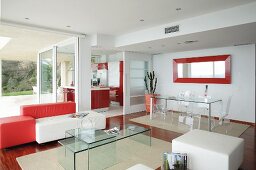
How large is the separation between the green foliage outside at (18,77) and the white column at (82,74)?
320 inches

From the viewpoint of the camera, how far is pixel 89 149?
256cm

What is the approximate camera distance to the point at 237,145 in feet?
7.98

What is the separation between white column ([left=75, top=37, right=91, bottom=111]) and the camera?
18.0 feet

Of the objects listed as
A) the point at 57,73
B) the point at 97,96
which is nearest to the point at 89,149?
the point at 97,96

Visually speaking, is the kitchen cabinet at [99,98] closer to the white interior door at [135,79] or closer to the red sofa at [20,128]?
the white interior door at [135,79]

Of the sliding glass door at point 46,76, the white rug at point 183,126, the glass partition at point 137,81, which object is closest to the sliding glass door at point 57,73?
the sliding glass door at point 46,76

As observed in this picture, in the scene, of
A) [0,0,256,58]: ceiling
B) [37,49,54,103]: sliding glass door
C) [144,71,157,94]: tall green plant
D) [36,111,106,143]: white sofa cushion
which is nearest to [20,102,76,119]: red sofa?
[36,111,106,143]: white sofa cushion

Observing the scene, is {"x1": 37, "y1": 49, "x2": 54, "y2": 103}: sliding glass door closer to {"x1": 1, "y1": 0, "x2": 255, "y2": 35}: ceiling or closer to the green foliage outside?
{"x1": 1, "y1": 0, "x2": 255, "y2": 35}: ceiling

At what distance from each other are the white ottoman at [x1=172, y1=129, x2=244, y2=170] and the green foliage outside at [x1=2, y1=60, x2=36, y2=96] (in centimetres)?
1201

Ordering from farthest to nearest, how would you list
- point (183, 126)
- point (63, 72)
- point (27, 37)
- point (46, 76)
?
point (46, 76), point (63, 72), point (27, 37), point (183, 126)

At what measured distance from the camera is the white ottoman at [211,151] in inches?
84.7

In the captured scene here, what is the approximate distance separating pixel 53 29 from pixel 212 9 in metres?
3.86

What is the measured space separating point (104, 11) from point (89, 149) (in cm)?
253

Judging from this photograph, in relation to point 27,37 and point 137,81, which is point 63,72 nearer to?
point 27,37
